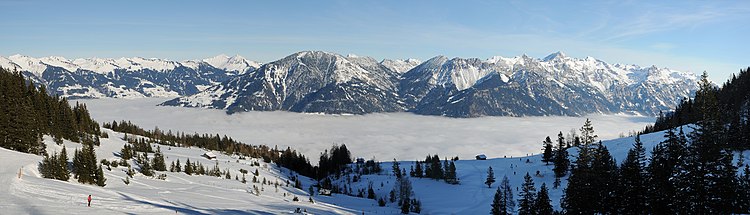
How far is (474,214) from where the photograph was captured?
100625 mm

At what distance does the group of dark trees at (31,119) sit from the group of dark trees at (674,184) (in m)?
87.5

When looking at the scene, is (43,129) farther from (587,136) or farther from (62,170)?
(587,136)

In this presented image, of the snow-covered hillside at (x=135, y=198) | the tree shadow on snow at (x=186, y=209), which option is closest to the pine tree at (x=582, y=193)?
the snow-covered hillside at (x=135, y=198)

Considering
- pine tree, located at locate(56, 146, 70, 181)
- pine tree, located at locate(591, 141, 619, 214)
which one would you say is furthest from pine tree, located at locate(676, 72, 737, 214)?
pine tree, located at locate(56, 146, 70, 181)

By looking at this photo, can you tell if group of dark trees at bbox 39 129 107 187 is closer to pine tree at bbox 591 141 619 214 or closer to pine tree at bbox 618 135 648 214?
pine tree at bbox 591 141 619 214

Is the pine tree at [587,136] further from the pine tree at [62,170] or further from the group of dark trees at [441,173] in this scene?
the pine tree at [62,170]

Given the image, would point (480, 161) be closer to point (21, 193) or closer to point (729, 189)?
point (729, 189)

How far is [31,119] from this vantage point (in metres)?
81.1

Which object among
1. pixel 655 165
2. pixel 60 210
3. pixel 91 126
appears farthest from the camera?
pixel 91 126

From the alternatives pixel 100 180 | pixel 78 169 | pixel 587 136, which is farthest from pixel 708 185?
pixel 78 169

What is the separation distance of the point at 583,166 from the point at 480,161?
4873 inches

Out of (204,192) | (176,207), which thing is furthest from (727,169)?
(204,192)

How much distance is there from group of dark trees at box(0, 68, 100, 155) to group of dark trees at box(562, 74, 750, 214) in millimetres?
87501

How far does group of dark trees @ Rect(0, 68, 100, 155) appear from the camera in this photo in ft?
245
